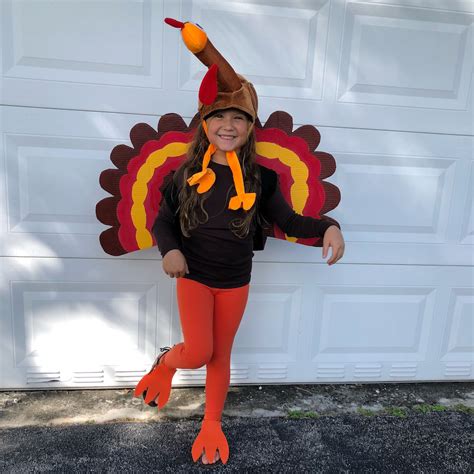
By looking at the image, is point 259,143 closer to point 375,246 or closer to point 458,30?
point 375,246

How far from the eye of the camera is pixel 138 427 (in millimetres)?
2008

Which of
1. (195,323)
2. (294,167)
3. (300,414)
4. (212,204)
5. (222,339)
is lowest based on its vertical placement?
(300,414)

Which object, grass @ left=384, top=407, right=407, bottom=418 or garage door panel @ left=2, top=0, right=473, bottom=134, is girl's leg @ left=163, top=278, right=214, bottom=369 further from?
grass @ left=384, top=407, right=407, bottom=418

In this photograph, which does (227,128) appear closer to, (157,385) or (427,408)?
(157,385)

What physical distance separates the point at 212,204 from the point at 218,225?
0.09 m

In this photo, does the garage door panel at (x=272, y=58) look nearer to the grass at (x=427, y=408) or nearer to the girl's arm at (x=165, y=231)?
the girl's arm at (x=165, y=231)

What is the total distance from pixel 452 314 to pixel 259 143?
151cm

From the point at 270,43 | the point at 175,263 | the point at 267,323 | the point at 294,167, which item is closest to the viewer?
the point at 175,263

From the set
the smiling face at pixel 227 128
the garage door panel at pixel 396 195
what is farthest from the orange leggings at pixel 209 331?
the garage door panel at pixel 396 195

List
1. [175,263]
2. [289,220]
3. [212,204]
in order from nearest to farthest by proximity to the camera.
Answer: [175,263] → [212,204] → [289,220]

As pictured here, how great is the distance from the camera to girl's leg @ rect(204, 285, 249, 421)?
5.94 ft

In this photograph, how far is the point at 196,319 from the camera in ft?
5.76

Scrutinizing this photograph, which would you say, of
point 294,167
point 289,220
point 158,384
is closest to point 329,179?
point 294,167

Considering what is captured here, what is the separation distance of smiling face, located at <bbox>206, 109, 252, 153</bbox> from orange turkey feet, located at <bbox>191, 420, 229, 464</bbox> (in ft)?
3.88
